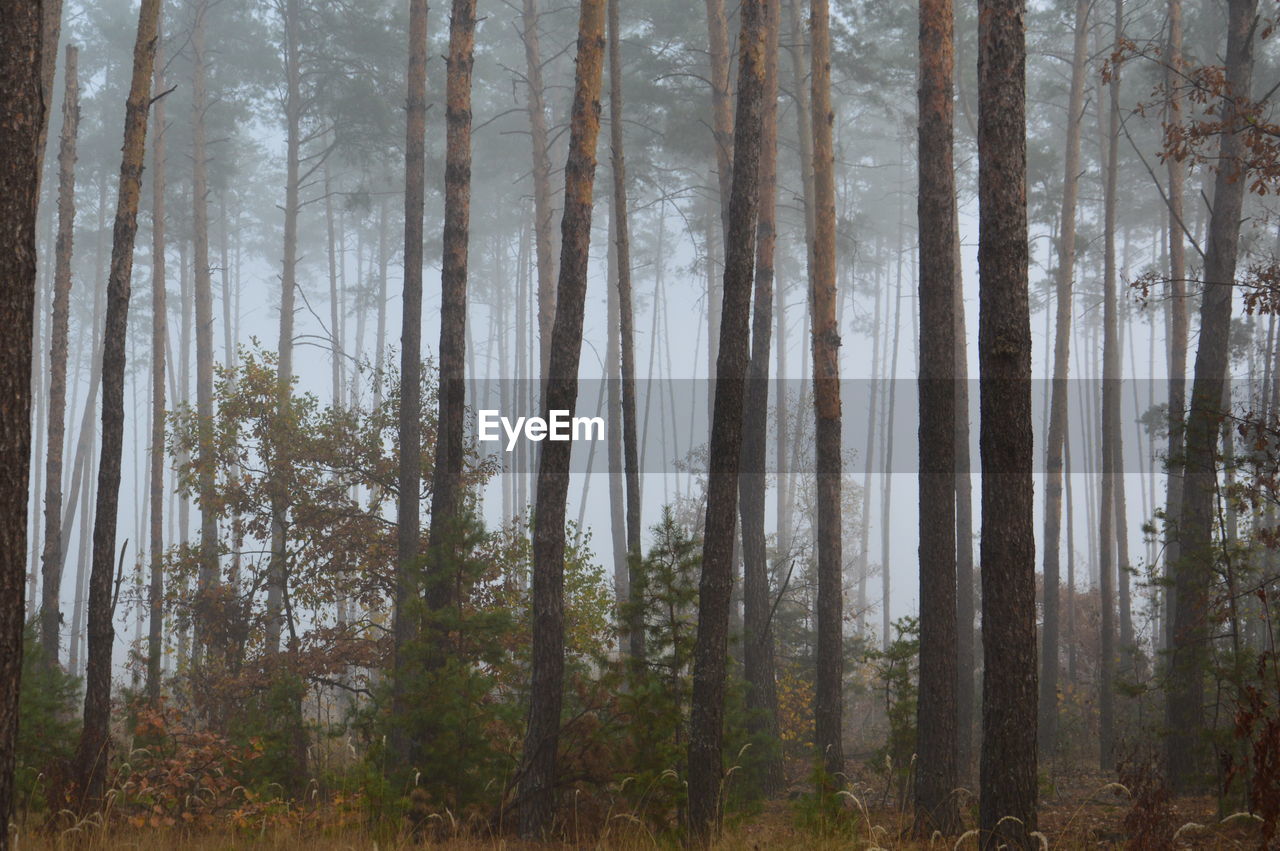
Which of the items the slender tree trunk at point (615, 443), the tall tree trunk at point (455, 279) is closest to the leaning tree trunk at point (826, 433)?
the slender tree trunk at point (615, 443)

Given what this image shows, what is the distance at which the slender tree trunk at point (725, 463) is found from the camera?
8.55 meters

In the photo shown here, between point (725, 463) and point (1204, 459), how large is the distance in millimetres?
5813

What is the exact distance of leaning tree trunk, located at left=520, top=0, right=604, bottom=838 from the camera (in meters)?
9.22

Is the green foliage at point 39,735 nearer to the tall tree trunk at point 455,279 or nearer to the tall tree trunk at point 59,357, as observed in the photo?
the tall tree trunk at point 455,279

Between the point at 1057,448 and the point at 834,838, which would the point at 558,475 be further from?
the point at 1057,448

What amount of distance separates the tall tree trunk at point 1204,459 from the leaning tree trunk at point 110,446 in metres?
10.2

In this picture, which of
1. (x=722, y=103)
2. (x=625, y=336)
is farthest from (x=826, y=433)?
(x=722, y=103)

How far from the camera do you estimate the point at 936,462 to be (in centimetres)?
967

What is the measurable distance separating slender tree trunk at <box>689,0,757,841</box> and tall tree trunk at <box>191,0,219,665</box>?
11748 millimetres

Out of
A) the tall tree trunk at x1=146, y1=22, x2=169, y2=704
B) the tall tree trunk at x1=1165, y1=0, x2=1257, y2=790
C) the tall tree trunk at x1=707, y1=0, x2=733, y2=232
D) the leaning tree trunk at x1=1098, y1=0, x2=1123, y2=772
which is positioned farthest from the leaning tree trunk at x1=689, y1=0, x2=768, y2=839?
the tall tree trunk at x1=146, y1=22, x2=169, y2=704

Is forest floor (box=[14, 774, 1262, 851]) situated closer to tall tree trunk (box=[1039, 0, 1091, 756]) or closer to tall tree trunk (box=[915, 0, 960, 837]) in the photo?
tall tree trunk (box=[915, 0, 960, 837])

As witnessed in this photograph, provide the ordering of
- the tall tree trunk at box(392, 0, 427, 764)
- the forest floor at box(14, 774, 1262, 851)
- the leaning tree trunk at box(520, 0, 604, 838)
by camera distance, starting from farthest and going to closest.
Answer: the tall tree trunk at box(392, 0, 427, 764)
the leaning tree trunk at box(520, 0, 604, 838)
the forest floor at box(14, 774, 1262, 851)

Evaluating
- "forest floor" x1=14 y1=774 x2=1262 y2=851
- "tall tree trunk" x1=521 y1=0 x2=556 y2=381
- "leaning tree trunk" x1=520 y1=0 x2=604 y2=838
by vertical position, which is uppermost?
"tall tree trunk" x1=521 y1=0 x2=556 y2=381

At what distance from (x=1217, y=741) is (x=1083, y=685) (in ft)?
46.7
